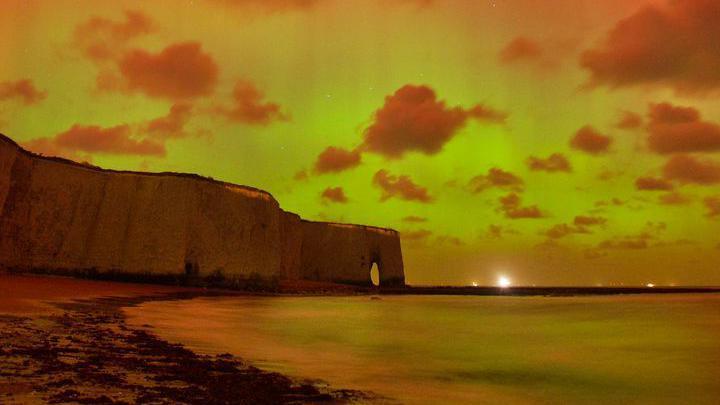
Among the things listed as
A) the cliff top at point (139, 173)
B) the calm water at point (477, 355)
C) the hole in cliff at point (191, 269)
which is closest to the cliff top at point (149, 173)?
the cliff top at point (139, 173)

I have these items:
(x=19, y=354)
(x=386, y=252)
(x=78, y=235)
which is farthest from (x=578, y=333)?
(x=386, y=252)

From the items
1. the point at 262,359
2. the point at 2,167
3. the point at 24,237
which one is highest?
the point at 2,167

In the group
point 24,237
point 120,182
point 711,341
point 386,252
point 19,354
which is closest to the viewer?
point 19,354

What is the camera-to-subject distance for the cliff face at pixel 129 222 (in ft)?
91.8

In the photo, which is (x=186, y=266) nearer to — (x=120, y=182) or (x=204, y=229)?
(x=204, y=229)

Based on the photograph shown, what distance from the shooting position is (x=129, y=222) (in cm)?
3334

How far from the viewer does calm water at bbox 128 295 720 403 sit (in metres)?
6.79

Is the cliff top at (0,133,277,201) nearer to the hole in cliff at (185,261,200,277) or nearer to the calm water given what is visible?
the hole in cliff at (185,261,200,277)

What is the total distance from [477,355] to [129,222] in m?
27.8

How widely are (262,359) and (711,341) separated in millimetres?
10691

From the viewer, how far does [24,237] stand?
1097 inches

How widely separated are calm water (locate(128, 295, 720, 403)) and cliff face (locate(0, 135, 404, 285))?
18.1 metres

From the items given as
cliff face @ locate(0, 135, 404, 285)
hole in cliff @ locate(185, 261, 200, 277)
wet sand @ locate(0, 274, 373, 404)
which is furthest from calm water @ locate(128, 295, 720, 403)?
hole in cliff @ locate(185, 261, 200, 277)

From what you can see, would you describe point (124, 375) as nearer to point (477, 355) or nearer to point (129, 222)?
point (477, 355)
